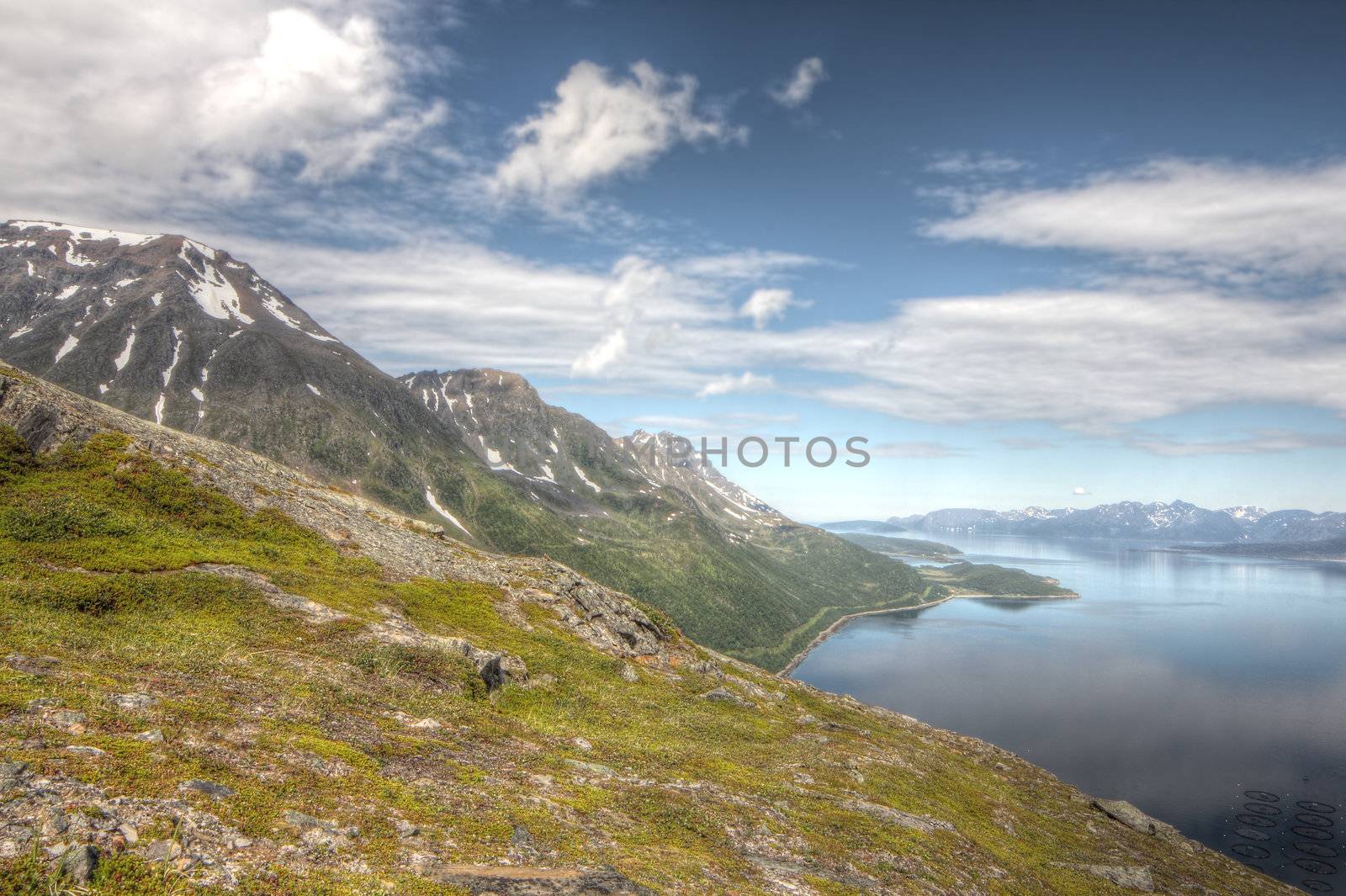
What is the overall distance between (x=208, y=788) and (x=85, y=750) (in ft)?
9.13

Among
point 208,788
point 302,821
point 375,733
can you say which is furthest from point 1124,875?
point 208,788

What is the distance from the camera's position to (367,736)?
20781mm

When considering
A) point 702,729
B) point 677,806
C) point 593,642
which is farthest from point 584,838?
point 593,642

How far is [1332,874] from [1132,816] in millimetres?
80585

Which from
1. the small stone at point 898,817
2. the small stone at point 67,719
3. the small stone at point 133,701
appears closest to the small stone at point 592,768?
the small stone at point 133,701

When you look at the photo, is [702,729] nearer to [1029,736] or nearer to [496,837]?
[496,837]

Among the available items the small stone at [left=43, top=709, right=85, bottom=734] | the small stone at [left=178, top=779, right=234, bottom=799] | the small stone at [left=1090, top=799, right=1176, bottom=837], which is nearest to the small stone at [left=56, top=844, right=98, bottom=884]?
the small stone at [left=178, top=779, right=234, bottom=799]

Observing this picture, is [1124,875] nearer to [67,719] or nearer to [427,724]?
[427,724]

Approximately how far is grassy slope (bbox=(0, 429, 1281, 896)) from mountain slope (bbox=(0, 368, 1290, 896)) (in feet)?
0.44

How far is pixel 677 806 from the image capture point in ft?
77.9

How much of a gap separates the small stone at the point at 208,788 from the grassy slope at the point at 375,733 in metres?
0.22

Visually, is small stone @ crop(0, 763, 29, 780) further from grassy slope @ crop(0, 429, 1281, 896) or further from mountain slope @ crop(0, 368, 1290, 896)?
grassy slope @ crop(0, 429, 1281, 896)

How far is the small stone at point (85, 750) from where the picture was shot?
1334 cm

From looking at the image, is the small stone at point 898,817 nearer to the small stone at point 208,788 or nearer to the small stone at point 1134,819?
the small stone at point 208,788
